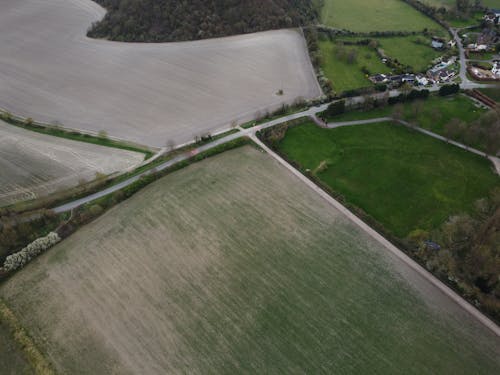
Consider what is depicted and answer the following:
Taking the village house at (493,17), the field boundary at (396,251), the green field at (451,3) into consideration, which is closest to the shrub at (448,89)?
the field boundary at (396,251)

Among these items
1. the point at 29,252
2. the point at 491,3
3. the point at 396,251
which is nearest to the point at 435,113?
the point at 396,251

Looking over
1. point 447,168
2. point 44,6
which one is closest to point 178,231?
point 447,168

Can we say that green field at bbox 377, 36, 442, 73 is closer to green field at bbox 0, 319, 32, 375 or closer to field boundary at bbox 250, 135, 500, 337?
field boundary at bbox 250, 135, 500, 337

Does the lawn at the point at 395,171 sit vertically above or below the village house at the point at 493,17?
below

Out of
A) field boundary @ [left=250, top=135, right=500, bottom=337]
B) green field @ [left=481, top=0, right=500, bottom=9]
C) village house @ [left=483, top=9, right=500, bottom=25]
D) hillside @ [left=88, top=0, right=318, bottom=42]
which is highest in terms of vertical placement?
hillside @ [left=88, top=0, right=318, bottom=42]

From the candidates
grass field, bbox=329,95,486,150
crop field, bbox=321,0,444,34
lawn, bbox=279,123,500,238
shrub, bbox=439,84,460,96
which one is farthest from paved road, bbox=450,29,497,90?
lawn, bbox=279,123,500,238

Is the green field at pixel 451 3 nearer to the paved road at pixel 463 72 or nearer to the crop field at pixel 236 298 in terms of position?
the paved road at pixel 463 72

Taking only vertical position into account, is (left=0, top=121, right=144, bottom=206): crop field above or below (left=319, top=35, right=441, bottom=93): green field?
below
